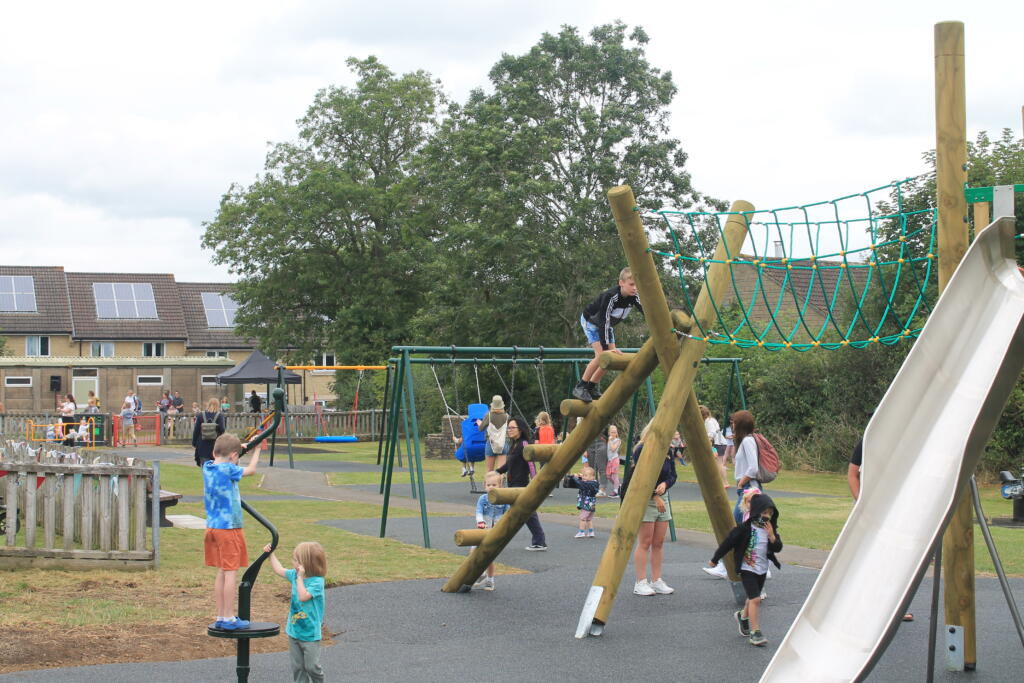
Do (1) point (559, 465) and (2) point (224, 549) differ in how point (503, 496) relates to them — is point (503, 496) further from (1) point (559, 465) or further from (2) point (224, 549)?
(2) point (224, 549)

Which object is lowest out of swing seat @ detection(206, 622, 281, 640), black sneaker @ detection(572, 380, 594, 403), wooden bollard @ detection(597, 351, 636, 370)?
swing seat @ detection(206, 622, 281, 640)

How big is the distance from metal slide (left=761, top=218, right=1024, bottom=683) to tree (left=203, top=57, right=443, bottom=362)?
36.4m

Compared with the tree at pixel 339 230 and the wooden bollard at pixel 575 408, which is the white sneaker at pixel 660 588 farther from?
the tree at pixel 339 230

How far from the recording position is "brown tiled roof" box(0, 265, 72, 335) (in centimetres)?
5694

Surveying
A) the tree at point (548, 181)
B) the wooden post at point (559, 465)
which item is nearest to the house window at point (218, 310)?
the tree at point (548, 181)

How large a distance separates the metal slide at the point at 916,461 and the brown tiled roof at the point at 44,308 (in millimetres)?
57585

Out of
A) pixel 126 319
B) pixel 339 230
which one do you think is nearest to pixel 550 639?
pixel 339 230

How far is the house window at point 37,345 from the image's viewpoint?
5728cm

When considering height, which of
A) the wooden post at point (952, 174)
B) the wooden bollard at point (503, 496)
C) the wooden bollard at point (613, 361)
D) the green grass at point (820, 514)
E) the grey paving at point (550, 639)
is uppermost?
the wooden post at point (952, 174)

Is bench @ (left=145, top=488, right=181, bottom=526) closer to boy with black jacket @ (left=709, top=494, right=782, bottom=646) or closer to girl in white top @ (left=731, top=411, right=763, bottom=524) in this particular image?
girl in white top @ (left=731, top=411, right=763, bottom=524)

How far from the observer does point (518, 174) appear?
105 ft

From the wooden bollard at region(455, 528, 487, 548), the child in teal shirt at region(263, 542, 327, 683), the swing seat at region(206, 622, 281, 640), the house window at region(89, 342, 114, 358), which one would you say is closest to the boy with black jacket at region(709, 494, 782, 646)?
the wooden bollard at region(455, 528, 487, 548)

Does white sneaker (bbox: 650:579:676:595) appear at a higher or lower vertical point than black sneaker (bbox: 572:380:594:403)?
lower

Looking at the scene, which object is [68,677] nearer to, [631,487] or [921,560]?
[631,487]
